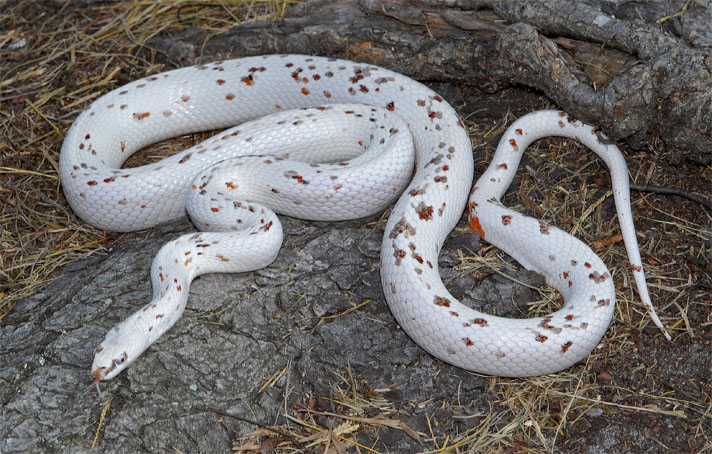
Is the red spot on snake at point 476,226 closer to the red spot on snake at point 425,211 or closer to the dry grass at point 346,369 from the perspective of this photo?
the dry grass at point 346,369

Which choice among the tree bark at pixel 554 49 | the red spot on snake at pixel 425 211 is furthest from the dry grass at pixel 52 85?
the red spot on snake at pixel 425 211

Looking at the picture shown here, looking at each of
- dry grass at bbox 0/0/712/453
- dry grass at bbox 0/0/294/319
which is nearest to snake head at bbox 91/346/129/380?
dry grass at bbox 0/0/712/453

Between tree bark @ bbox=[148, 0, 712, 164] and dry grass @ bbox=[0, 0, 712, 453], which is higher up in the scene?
tree bark @ bbox=[148, 0, 712, 164]

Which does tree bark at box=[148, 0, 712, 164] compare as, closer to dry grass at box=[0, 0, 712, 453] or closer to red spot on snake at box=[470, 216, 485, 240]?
dry grass at box=[0, 0, 712, 453]

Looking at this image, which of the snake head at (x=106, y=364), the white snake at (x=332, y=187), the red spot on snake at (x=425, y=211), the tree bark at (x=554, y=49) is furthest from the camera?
the tree bark at (x=554, y=49)

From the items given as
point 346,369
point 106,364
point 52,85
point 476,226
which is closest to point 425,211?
point 476,226

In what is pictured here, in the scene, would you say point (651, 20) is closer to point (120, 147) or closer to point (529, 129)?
point (529, 129)
